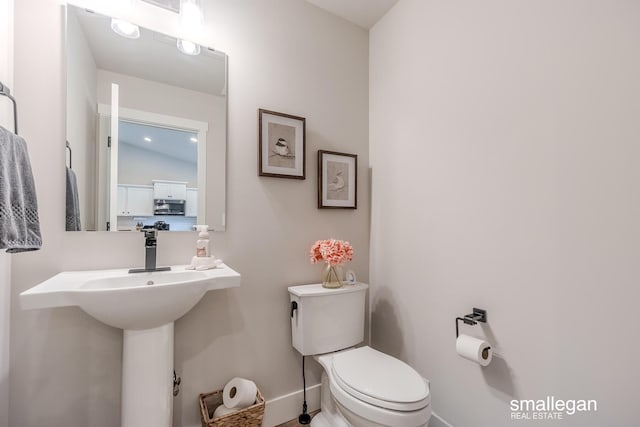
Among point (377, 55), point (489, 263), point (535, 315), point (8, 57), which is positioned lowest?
point (535, 315)

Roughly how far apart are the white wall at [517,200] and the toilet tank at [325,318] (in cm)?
32

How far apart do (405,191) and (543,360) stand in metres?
1.02

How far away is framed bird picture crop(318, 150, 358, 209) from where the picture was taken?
1.81 metres

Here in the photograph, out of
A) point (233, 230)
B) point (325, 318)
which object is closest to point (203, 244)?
point (233, 230)

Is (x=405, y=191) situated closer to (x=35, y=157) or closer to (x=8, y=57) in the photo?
(x=35, y=157)

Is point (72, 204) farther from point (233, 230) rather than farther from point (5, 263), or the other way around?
point (233, 230)

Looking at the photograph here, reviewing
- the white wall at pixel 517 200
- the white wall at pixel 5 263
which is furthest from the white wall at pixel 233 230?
the white wall at pixel 517 200

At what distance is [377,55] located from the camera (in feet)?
6.51

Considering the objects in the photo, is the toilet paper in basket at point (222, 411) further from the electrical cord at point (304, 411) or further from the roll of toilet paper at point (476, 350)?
the roll of toilet paper at point (476, 350)

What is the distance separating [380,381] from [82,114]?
1736 mm

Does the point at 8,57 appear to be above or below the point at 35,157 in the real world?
above

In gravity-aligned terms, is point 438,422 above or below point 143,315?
below

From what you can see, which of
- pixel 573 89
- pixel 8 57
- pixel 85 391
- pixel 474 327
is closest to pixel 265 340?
pixel 85 391

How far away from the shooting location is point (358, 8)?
185cm
